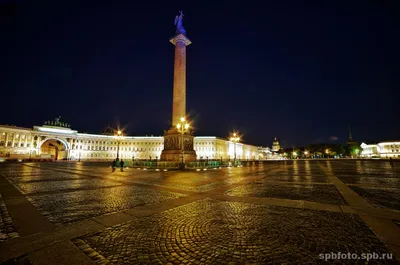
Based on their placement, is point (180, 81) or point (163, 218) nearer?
point (163, 218)

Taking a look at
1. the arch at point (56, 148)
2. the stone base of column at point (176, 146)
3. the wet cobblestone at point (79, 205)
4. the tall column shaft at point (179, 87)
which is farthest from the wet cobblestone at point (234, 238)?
the arch at point (56, 148)

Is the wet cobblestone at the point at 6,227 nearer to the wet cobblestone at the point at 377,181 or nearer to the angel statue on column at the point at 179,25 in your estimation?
the wet cobblestone at the point at 377,181

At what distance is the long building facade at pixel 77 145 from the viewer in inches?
3351

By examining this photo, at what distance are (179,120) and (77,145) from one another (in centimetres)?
9745

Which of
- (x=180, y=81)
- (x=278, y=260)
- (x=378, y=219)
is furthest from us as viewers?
(x=180, y=81)

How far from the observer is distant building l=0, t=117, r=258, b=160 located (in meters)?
85.1

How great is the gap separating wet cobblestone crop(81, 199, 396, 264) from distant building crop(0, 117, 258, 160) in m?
82.5

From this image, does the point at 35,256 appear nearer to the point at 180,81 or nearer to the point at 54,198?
the point at 54,198

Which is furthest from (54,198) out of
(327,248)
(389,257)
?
(389,257)

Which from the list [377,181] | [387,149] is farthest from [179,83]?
[387,149]

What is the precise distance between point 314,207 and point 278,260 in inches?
164

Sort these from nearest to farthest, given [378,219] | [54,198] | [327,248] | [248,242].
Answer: [327,248], [248,242], [378,219], [54,198]

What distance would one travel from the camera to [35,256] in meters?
3.35

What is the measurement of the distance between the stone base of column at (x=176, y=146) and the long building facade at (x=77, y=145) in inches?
2385
